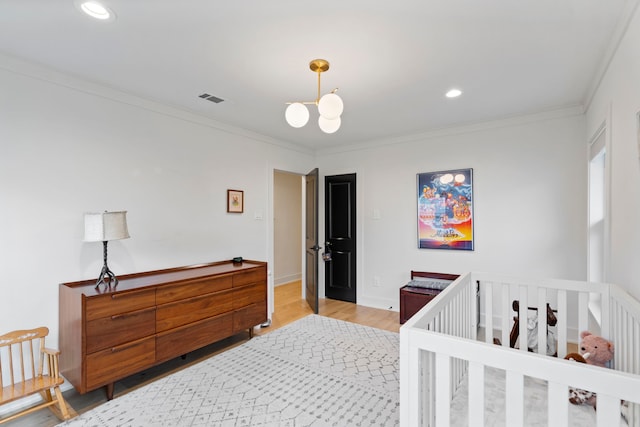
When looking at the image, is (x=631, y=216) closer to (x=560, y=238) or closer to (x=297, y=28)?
(x=560, y=238)

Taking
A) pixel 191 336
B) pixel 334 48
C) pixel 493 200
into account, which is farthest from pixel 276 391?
pixel 493 200

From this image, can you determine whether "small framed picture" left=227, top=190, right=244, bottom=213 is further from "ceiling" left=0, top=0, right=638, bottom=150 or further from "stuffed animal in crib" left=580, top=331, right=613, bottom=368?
"stuffed animal in crib" left=580, top=331, right=613, bottom=368

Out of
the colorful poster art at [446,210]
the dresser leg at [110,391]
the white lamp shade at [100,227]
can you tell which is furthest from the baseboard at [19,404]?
the colorful poster art at [446,210]

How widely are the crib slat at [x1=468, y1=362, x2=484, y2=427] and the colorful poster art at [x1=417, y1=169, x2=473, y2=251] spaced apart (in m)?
2.92

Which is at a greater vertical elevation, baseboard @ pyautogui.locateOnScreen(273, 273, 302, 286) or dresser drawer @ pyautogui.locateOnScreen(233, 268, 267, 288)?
dresser drawer @ pyautogui.locateOnScreen(233, 268, 267, 288)

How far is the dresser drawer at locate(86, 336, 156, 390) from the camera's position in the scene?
2052 millimetres

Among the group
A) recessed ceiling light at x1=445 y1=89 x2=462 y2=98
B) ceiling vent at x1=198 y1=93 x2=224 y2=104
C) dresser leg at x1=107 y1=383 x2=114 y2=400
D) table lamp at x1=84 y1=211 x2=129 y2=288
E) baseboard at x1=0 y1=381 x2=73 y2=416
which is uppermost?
ceiling vent at x1=198 y1=93 x2=224 y2=104

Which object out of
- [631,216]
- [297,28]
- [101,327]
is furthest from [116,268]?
[631,216]

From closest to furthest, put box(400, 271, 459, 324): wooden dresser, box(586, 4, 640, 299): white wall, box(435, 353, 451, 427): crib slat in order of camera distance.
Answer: box(435, 353, 451, 427): crib slat, box(586, 4, 640, 299): white wall, box(400, 271, 459, 324): wooden dresser

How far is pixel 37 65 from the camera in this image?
2.20m

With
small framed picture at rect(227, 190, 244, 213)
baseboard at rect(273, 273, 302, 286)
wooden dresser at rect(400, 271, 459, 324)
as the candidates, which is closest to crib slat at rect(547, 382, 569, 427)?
wooden dresser at rect(400, 271, 459, 324)

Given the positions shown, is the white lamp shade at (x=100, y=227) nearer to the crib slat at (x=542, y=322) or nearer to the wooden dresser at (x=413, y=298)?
the wooden dresser at (x=413, y=298)

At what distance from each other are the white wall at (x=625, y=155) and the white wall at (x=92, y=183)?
11.1 feet

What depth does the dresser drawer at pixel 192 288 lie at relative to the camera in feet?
8.08
